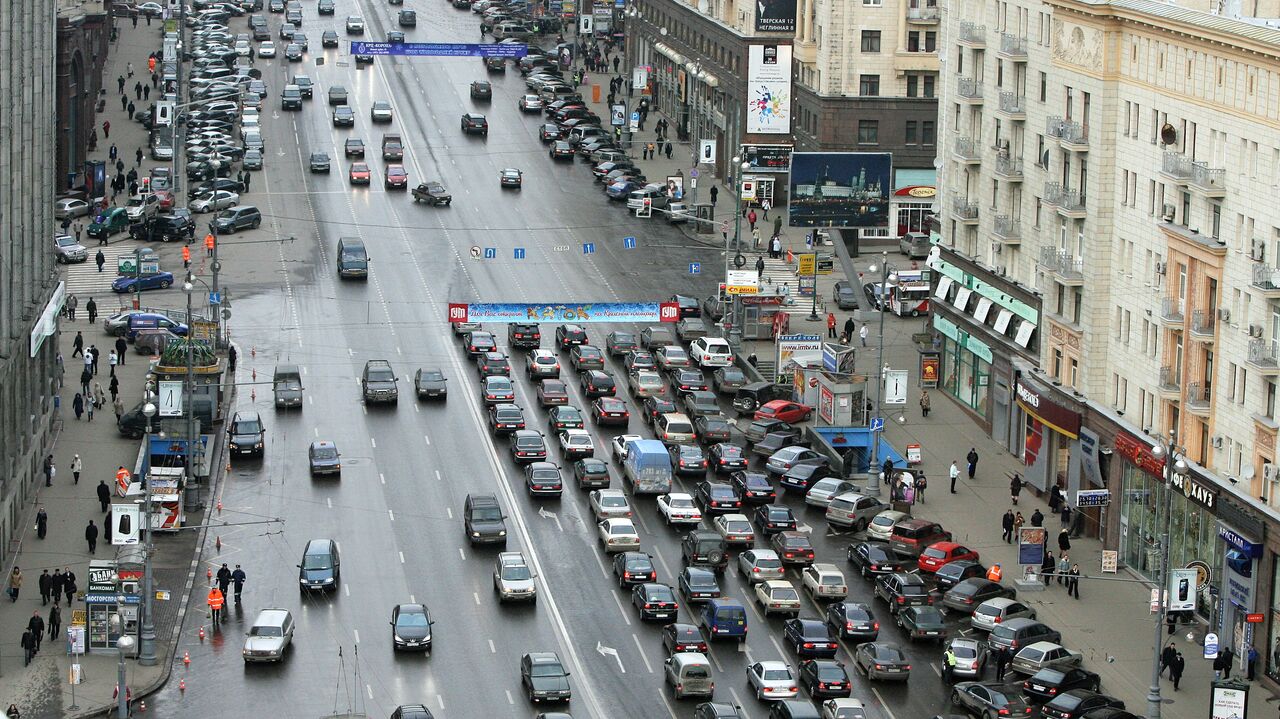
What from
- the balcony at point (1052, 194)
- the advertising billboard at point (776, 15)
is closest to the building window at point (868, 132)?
the advertising billboard at point (776, 15)

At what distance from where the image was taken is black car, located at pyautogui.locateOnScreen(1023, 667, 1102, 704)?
76375mm

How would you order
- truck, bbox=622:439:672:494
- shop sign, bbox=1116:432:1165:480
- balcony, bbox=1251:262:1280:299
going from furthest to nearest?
truck, bbox=622:439:672:494
shop sign, bbox=1116:432:1165:480
balcony, bbox=1251:262:1280:299

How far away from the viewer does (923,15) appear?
467 feet

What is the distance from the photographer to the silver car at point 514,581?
84.4 meters

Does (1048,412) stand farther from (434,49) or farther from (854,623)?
(434,49)

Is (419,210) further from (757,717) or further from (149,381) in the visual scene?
(757,717)

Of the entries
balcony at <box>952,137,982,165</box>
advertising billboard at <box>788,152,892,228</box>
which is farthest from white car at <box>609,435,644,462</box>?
advertising billboard at <box>788,152,892,228</box>

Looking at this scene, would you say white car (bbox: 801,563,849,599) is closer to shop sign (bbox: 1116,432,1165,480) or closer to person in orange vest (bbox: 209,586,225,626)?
shop sign (bbox: 1116,432,1165,480)

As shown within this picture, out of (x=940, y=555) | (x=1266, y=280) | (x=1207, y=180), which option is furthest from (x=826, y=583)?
(x=1207, y=180)

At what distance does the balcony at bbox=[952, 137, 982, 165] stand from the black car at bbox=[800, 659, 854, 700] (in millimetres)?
39289

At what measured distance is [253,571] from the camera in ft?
289

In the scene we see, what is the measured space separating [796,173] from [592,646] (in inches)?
1746

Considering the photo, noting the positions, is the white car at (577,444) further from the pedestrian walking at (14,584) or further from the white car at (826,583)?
the pedestrian walking at (14,584)

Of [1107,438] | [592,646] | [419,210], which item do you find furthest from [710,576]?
[419,210]
